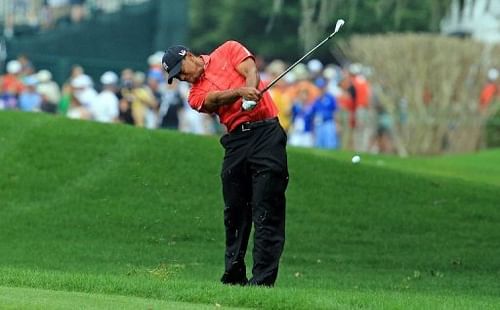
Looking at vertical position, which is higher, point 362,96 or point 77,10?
point 362,96

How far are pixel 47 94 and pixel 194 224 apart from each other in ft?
51.4

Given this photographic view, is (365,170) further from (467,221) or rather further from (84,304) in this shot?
(84,304)

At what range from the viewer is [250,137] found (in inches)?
449

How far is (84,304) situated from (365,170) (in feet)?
→ 32.0

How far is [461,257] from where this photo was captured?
50.1 feet

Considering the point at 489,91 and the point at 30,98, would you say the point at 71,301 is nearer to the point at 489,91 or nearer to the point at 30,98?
the point at 30,98

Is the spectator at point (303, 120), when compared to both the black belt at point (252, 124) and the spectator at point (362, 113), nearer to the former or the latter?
the spectator at point (362, 113)

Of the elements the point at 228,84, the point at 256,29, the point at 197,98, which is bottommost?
the point at 256,29

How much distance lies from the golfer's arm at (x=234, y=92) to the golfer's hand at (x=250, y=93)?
0.07 ft

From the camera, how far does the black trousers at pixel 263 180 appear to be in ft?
37.3

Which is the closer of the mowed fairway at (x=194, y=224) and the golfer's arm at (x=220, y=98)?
the golfer's arm at (x=220, y=98)

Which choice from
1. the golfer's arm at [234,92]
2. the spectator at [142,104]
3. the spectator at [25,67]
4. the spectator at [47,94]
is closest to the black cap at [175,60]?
the golfer's arm at [234,92]

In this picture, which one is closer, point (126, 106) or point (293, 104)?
point (126, 106)

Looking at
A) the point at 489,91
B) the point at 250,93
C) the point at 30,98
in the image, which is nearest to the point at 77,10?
the point at 30,98
